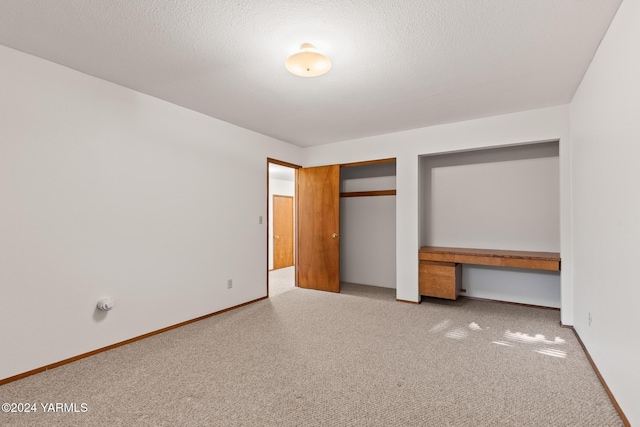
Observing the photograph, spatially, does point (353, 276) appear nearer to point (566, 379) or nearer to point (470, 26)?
point (566, 379)

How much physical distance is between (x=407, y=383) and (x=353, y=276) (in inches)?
135

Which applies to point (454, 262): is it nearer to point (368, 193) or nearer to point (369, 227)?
point (369, 227)

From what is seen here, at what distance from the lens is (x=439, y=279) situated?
412 centimetres

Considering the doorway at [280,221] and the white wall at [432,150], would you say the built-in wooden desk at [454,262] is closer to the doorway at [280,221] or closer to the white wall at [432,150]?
the white wall at [432,150]

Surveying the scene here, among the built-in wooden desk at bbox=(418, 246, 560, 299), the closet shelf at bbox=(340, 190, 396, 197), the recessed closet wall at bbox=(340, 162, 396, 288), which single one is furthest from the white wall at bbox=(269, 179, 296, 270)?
the built-in wooden desk at bbox=(418, 246, 560, 299)

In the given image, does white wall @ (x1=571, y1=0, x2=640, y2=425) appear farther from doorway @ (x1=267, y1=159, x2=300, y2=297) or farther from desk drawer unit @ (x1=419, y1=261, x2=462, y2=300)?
doorway @ (x1=267, y1=159, x2=300, y2=297)

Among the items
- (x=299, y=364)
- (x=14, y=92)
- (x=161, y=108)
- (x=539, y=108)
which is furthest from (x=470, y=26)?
(x=14, y=92)

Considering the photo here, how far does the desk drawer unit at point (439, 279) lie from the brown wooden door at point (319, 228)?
1.33 m

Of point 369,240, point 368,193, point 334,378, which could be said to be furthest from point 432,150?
point 334,378

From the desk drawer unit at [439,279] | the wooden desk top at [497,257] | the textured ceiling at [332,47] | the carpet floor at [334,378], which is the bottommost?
the carpet floor at [334,378]

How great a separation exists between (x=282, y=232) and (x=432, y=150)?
431cm

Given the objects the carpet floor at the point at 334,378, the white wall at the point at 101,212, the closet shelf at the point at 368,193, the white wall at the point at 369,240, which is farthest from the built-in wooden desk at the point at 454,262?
the white wall at the point at 101,212

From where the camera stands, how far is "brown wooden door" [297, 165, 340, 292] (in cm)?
498

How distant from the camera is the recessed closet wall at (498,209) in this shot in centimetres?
400
